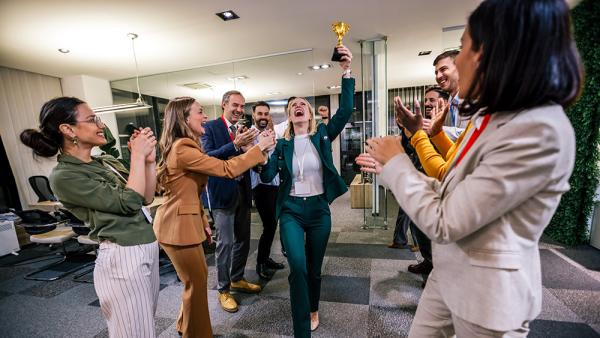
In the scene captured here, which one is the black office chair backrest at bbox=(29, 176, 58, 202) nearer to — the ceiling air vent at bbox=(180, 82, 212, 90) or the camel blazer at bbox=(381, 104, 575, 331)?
the ceiling air vent at bbox=(180, 82, 212, 90)

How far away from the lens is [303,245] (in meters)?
1.79

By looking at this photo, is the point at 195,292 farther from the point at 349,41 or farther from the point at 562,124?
the point at 349,41

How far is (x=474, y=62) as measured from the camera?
718mm

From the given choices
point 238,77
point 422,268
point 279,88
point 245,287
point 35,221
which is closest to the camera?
point 245,287

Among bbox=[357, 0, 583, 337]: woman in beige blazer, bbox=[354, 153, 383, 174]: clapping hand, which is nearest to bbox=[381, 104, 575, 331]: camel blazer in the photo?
bbox=[357, 0, 583, 337]: woman in beige blazer

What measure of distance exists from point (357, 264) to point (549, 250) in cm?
235

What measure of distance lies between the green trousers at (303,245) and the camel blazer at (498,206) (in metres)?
1.05

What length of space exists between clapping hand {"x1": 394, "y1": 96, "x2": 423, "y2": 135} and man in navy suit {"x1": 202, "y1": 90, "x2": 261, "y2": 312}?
127cm

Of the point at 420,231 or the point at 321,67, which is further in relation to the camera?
the point at 321,67

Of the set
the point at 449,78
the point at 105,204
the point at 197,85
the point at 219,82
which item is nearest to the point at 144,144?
the point at 105,204

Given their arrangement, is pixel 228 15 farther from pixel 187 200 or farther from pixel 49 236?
pixel 49 236

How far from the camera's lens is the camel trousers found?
1658 mm

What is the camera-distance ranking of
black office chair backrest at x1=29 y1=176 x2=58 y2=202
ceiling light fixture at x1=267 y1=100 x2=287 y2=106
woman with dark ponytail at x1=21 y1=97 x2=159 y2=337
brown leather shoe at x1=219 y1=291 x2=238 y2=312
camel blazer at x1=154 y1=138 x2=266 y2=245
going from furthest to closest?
ceiling light fixture at x1=267 y1=100 x2=287 y2=106, black office chair backrest at x1=29 y1=176 x2=58 y2=202, brown leather shoe at x1=219 y1=291 x2=238 y2=312, camel blazer at x1=154 y1=138 x2=266 y2=245, woman with dark ponytail at x1=21 y1=97 x2=159 y2=337

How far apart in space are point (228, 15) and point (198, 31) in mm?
684
